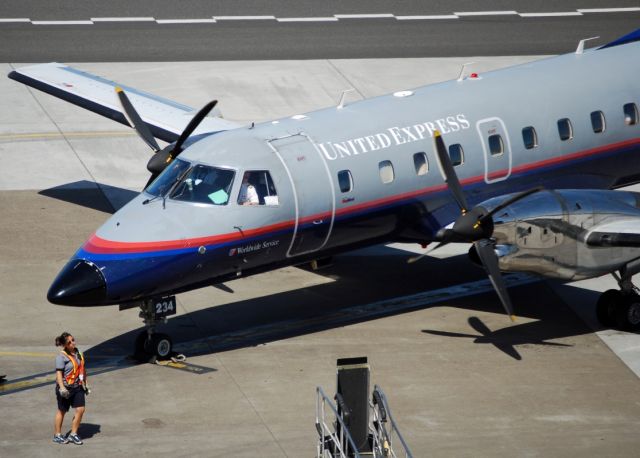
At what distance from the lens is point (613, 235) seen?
19469mm

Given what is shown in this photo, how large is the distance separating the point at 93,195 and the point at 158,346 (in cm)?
853

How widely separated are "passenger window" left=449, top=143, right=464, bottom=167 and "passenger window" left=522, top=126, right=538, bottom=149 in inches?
53.7

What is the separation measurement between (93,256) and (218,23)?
20729 mm

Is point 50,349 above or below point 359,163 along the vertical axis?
below

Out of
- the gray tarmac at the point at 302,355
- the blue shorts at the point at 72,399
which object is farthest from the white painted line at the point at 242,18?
the blue shorts at the point at 72,399

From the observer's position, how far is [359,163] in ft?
66.9

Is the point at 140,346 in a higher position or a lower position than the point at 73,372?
lower

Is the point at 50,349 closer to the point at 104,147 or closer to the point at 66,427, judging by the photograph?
the point at 66,427

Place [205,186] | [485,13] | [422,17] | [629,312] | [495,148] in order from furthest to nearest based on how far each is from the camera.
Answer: [485,13] < [422,17] < [495,148] < [629,312] < [205,186]

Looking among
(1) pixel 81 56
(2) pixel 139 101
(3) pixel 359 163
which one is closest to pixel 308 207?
(3) pixel 359 163

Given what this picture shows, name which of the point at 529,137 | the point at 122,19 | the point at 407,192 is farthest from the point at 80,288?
the point at 122,19

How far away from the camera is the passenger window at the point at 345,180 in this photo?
66.2 feet

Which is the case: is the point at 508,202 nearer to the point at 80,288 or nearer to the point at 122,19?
the point at 80,288

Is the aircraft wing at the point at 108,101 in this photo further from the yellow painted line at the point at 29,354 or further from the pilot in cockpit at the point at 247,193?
the yellow painted line at the point at 29,354
